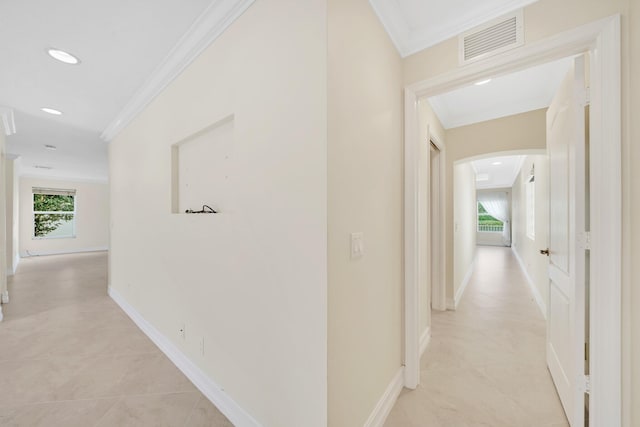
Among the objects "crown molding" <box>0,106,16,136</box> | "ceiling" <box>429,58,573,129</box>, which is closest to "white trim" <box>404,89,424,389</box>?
"ceiling" <box>429,58,573,129</box>

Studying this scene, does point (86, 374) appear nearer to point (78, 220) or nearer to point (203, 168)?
point (203, 168)

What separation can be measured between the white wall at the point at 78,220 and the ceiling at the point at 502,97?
343 inches

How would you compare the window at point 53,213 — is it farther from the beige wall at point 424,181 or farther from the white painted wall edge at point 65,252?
the beige wall at point 424,181

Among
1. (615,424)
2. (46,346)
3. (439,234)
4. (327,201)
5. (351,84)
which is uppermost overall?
(351,84)

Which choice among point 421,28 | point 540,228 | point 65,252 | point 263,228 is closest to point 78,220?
point 65,252

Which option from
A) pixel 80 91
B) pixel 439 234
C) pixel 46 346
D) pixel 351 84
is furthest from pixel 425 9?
pixel 46 346

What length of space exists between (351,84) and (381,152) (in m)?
0.45

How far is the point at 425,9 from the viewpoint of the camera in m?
1.49

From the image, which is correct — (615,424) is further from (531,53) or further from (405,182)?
(531,53)

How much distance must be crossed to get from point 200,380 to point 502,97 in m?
3.76

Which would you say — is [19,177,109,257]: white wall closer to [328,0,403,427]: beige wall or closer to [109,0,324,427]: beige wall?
[109,0,324,427]: beige wall

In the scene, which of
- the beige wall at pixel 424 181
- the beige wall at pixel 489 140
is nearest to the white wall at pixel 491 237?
the beige wall at pixel 489 140

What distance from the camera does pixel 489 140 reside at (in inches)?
117

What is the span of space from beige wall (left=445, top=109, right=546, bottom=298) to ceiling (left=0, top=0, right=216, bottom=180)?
302cm
